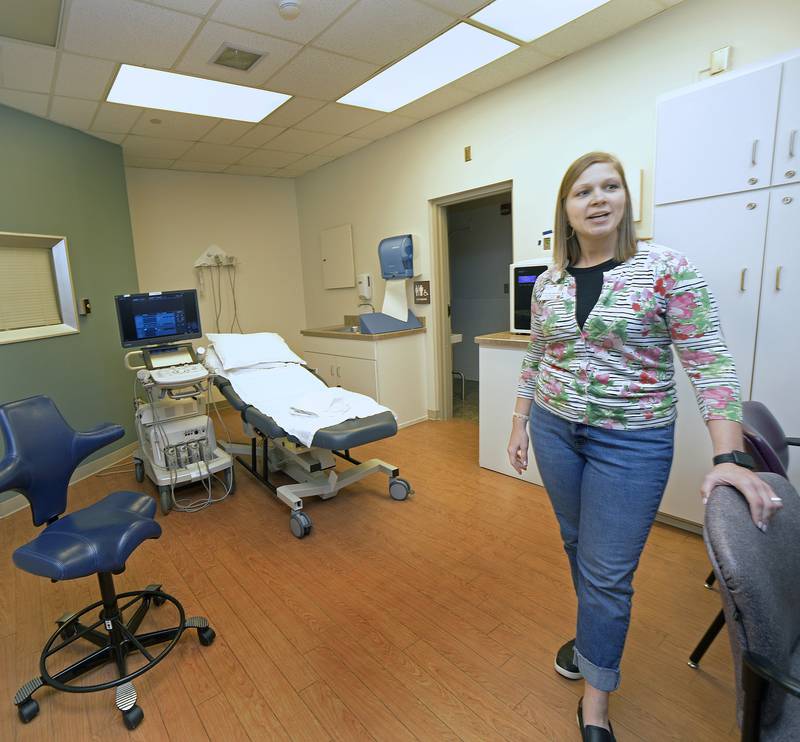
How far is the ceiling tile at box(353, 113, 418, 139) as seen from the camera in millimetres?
3979

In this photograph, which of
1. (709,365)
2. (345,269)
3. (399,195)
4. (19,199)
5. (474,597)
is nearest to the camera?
(709,365)

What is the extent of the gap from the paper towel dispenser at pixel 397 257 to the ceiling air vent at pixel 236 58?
178 centimetres

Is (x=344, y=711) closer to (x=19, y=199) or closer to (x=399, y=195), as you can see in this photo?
(x=19, y=199)

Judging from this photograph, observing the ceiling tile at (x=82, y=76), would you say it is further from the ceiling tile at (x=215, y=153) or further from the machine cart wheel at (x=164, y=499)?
the machine cart wheel at (x=164, y=499)

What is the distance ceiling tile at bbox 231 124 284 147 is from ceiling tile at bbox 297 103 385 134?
Answer: 233 millimetres

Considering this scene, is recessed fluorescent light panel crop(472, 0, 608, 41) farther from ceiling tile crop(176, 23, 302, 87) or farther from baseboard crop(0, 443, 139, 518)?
baseboard crop(0, 443, 139, 518)

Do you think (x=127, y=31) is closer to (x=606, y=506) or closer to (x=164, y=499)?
(x=164, y=499)

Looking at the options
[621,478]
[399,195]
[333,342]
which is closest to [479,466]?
[333,342]

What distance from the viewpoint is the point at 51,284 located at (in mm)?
3561

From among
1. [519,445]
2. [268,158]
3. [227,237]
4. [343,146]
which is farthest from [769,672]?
[227,237]

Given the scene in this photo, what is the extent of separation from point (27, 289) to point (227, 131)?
197 centimetres

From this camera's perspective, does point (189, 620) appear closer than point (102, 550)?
No

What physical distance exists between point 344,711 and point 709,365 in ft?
4.79

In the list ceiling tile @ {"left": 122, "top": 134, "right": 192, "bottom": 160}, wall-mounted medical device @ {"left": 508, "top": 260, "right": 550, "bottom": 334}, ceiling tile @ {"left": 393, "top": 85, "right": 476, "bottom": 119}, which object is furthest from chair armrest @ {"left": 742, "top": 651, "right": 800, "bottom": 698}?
ceiling tile @ {"left": 122, "top": 134, "right": 192, "bottom": 160}
